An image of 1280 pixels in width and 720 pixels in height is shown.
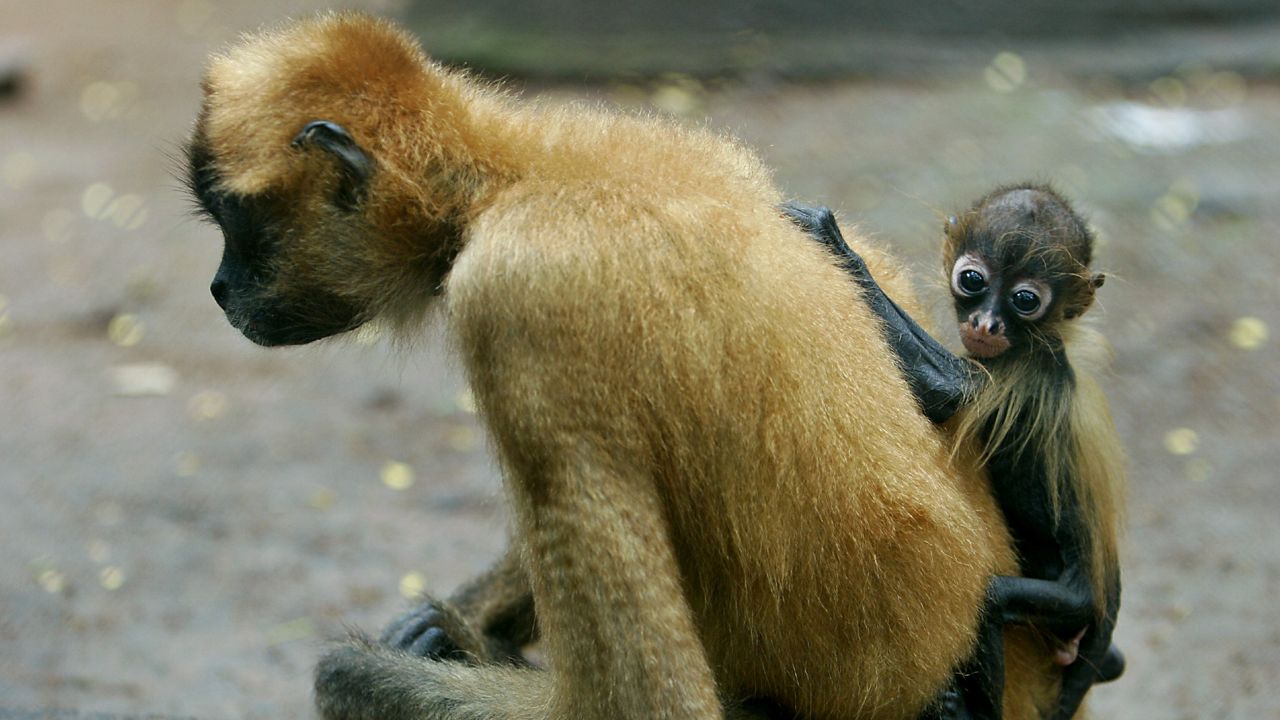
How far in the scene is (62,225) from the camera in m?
12.1

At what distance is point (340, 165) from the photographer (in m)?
4.13

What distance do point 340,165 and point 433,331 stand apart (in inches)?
26.4

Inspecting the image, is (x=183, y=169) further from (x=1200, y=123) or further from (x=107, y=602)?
(x=1200, y=123)

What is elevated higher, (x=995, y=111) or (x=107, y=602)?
(x=995, y=111)

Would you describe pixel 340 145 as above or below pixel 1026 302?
above

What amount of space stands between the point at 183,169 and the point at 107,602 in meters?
3.66

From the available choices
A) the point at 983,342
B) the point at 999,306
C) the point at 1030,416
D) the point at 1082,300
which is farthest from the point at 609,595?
the point at 1082,300

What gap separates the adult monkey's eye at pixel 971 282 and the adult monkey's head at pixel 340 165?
166 cm

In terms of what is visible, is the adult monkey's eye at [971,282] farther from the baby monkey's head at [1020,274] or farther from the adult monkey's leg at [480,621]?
the adult monkey's leg at [480,621]

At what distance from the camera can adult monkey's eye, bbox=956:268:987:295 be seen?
15.1 ft

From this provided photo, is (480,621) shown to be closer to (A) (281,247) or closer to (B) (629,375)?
(A) (281,247)

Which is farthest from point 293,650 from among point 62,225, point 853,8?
point 853,8

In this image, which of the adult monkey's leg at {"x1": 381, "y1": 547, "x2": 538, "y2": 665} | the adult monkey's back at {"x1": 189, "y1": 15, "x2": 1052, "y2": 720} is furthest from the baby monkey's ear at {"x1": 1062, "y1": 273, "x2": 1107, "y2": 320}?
the adult monkey's leg at {"x1": 381, "y1": 547, "x2": 538, "y2": 665}

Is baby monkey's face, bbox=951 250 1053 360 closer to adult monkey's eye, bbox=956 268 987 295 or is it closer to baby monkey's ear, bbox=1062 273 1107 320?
adult monkey's eye, bbox=956 268 987 295
